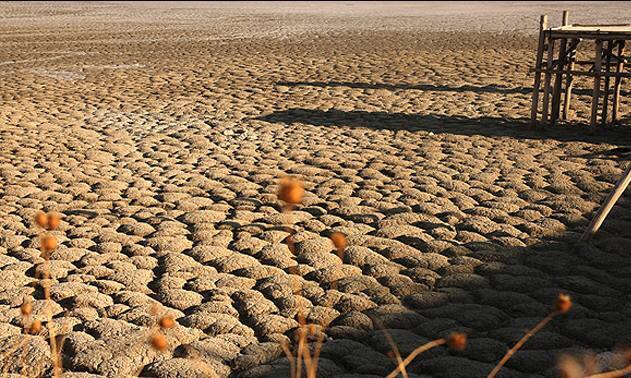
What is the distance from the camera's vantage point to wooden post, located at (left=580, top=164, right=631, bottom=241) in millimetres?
5020

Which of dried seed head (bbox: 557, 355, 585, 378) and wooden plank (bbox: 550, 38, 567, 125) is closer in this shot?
dried seed head (bbox: 557, 355, 585, 378)

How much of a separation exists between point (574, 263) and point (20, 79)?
35.0 ft

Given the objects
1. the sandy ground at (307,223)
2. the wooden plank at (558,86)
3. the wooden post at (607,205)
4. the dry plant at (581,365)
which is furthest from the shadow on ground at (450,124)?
the dry plant at (581,365)

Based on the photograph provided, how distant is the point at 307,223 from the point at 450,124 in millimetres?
4153

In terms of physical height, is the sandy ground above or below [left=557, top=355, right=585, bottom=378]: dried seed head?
below

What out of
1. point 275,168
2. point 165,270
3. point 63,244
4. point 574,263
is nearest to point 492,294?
point 574,263

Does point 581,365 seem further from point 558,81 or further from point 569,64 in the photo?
point 569,64

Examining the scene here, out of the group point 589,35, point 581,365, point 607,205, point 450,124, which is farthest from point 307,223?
point 589,35

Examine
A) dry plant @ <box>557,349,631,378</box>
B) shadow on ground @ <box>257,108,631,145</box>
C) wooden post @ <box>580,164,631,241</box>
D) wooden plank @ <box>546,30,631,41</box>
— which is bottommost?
shadow on ground @ <box>257,108,631,145</box>

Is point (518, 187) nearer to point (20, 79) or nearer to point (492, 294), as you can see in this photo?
point (492, 294)

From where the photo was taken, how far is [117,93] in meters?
12.0

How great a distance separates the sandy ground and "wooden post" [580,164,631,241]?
0.29 feet

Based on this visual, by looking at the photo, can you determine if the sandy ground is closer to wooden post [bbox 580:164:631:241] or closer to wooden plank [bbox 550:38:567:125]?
wooden post [bbox 580:164:631:241]

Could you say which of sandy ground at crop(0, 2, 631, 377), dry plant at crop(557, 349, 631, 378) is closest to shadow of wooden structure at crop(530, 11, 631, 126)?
sandy ground at crop(0, 2, 631, 377)
